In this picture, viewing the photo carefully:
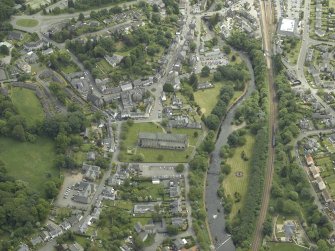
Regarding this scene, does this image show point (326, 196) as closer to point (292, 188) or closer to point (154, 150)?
point (292, 188)

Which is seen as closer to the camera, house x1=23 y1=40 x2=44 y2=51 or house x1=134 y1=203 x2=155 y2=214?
house x1=134 y1=203 x2=155 y2=214

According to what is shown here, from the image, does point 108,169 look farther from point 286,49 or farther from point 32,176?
point 286,49

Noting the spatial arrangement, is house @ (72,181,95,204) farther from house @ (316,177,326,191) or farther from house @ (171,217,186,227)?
house @ (316,177,326,191)

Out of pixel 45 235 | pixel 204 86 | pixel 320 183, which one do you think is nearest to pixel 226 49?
pixel 204 86

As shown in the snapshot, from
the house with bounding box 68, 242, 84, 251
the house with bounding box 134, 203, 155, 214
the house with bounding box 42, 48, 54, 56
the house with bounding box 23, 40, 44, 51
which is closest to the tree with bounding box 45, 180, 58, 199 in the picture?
the house with bounding box 68, 242, 84, 251

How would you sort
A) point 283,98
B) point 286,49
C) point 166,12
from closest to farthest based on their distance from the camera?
point 283,98 < point 286,49 < point 166,12

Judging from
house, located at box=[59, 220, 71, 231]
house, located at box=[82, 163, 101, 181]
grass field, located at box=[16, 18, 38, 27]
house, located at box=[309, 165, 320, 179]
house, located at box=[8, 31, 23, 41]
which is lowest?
house, located at box=[59, 220, 71, 231]

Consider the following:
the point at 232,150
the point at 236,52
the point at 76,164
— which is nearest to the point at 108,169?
the point at 76,164
